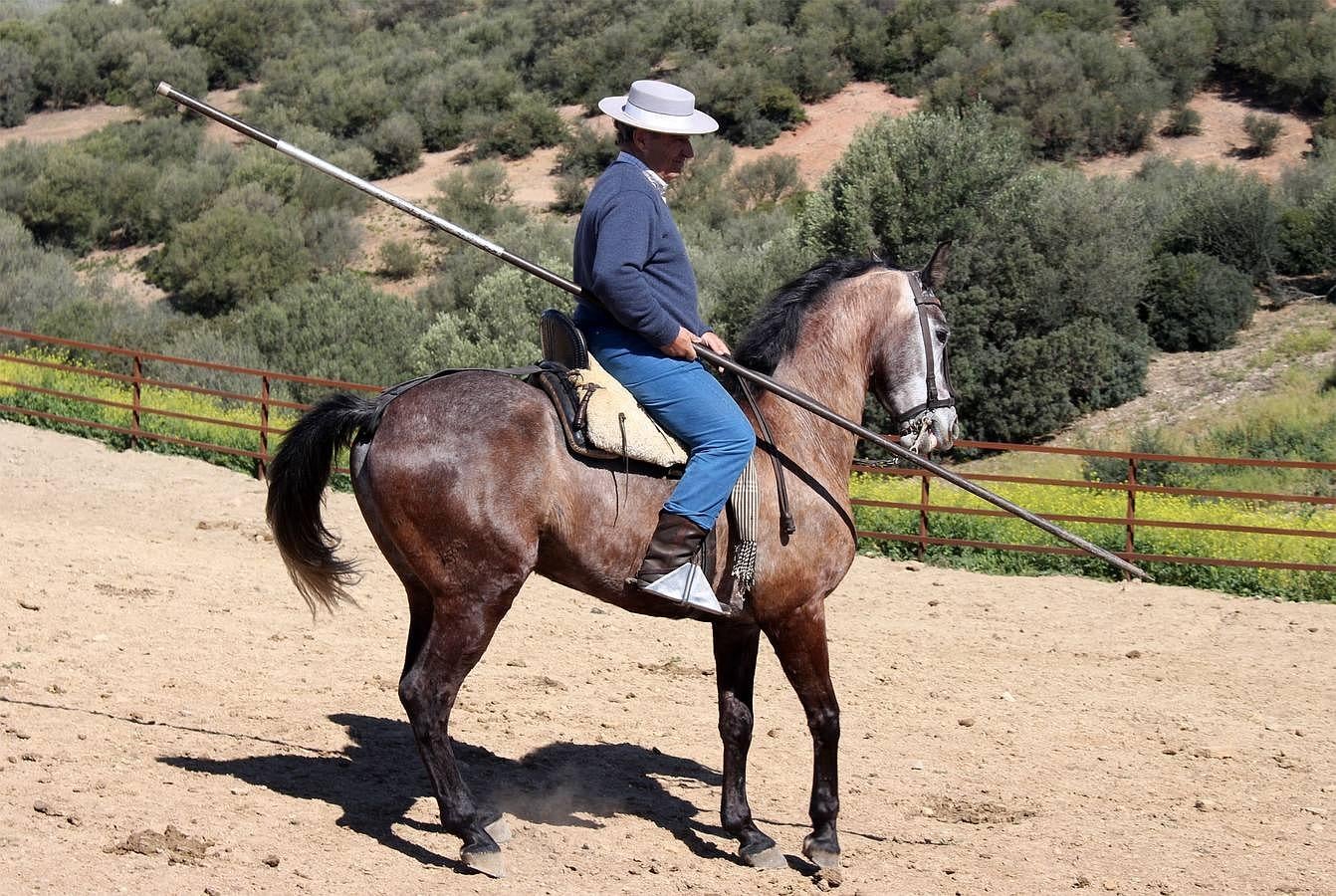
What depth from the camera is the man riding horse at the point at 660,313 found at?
5.04 meters

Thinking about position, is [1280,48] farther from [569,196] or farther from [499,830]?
[499,830]

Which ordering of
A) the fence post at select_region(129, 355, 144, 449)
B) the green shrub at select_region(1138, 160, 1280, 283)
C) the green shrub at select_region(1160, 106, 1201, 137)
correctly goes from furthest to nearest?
the green shrub at select_region(1160, 106, 1201, 137) → the green shrub at select_region(1138, 160, 1280, 283) → the fence post at select_region(129, 355, 144, 449)

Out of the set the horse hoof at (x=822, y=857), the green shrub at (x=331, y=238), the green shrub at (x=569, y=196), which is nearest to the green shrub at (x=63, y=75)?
the green shrub at (x=331, y=238)

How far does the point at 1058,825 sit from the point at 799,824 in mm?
1158

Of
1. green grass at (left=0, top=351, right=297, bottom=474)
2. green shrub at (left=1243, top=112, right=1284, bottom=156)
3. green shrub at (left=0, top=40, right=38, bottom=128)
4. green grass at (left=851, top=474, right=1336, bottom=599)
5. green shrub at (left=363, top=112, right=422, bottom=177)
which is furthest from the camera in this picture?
green shrub at (left=0, top=40, right=38, bottom=128)

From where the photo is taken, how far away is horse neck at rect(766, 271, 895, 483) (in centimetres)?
568

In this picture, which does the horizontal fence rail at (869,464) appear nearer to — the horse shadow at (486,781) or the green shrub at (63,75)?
the horse shadow at (486,781)

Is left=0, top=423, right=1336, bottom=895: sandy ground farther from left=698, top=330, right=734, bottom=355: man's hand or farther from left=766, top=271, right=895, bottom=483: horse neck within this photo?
left=698, top=330, right=734, bottom=355: man's hand

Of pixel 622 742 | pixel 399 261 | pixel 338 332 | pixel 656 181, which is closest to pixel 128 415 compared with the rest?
→ pixel 622 742

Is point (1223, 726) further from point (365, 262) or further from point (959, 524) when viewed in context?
point (365, 262)

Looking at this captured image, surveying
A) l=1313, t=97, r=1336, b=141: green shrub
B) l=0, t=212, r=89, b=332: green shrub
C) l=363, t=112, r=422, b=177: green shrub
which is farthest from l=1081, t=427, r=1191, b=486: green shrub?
l=363, t=112, r=422, b=177: green shrub

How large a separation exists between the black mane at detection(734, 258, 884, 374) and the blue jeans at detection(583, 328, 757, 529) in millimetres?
502

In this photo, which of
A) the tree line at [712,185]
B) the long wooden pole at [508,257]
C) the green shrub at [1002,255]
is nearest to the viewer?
the long wooden pole at [508,257]

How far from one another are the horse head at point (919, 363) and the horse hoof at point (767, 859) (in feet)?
5.81
